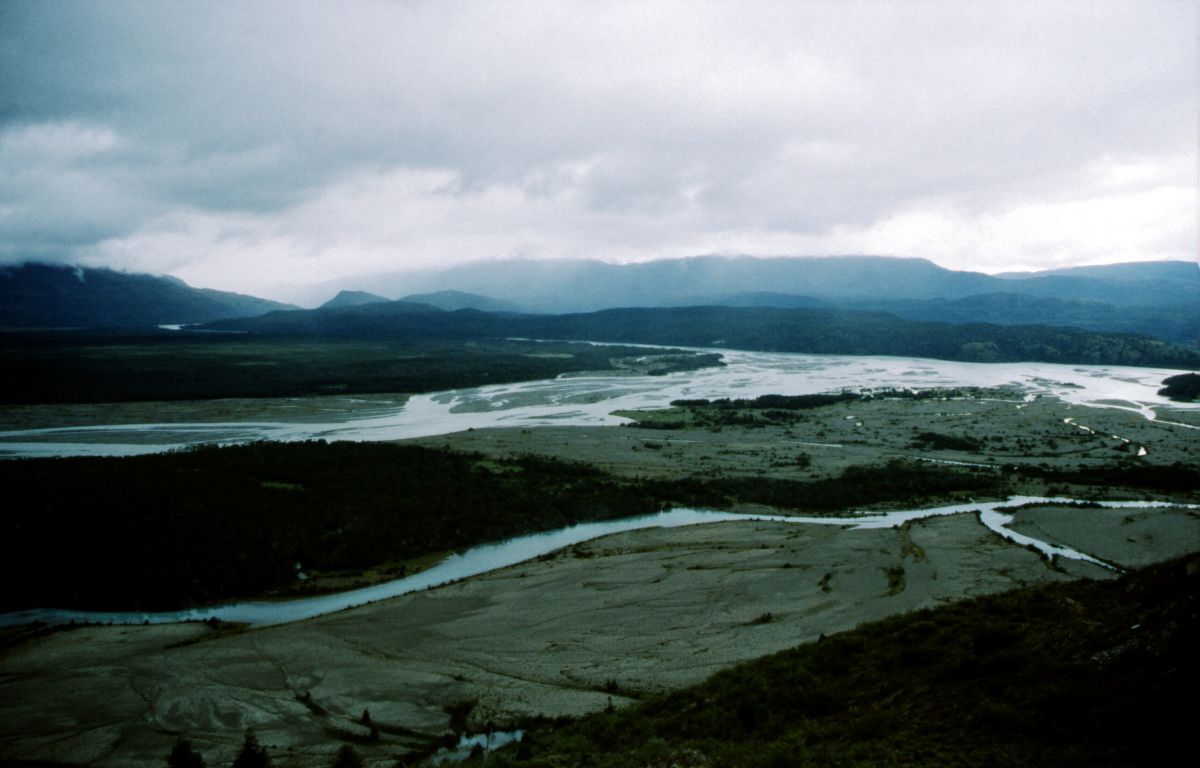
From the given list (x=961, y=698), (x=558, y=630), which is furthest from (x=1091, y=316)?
(x=961, y=698)

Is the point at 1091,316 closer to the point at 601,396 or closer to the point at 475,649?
the point at 601,396

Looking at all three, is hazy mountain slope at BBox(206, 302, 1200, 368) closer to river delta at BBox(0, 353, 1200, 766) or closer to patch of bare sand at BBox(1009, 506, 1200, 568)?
river delta at BBox(0, 353, 1200, 766)

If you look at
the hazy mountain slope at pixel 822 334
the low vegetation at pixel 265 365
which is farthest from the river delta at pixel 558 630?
the hazy mountain slope at pixel 822 334

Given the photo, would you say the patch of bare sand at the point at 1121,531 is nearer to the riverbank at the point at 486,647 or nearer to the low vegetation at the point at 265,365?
the riverbank at the point at 486,647

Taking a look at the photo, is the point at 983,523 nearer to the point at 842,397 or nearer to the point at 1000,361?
the point at 842,397

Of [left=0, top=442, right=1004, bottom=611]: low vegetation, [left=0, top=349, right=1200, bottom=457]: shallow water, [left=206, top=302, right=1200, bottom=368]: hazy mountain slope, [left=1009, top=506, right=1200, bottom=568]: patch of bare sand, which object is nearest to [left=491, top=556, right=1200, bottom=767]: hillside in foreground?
[left=1009, top=506, right=1200, bottom=568]: patch of bare sand

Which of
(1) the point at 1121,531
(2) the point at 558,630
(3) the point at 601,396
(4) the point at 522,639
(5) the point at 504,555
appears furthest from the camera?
(3) the point at 601,396

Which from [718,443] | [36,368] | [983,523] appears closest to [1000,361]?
[718,443]
